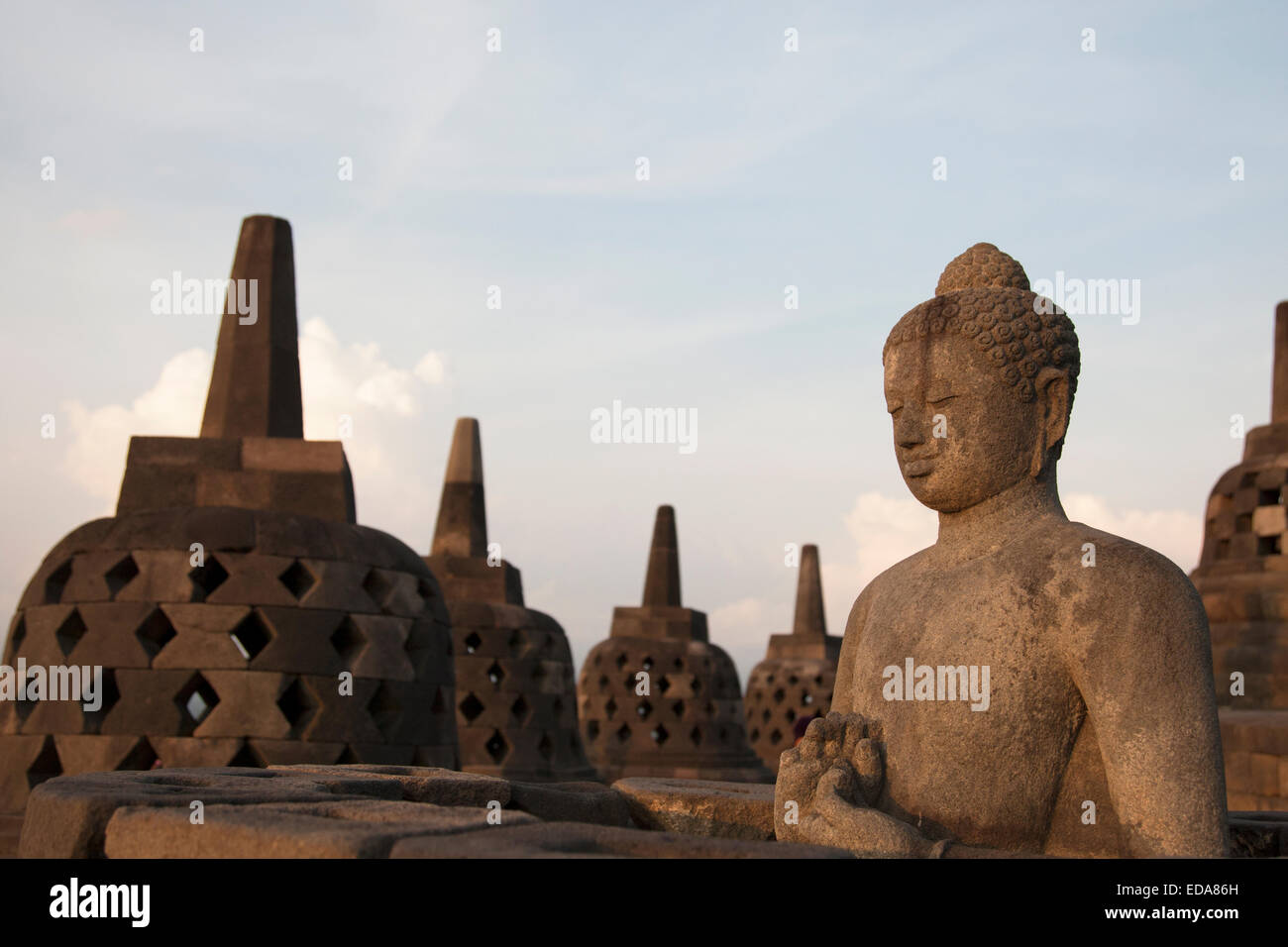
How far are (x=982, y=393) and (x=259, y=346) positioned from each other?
19.4 ft

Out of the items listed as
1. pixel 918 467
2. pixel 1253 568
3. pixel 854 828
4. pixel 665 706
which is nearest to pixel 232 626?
pixel 918 467

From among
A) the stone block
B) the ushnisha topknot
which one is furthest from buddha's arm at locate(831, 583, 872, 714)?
the stone block

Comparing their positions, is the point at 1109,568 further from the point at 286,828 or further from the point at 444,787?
the point at 444,787

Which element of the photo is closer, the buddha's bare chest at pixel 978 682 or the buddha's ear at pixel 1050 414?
the buddha's bare chest at pixel 978 682

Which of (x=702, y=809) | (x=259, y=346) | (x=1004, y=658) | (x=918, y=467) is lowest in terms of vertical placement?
(x=702, y=809)

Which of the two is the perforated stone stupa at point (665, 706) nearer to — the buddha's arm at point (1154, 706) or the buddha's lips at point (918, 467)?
the buddha's lips at point (918, 467)

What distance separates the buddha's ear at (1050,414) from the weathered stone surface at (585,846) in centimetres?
164

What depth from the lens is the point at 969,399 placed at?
12.6ft

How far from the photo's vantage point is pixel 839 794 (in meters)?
3.52

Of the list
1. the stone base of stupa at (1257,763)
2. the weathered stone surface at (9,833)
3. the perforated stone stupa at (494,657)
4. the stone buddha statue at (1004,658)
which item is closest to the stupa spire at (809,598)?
the perforated stone stupa at (494,657)

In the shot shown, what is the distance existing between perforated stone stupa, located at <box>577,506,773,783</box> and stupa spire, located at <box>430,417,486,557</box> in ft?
14.2

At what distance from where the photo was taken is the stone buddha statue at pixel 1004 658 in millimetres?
3311

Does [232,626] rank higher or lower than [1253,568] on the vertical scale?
lower
